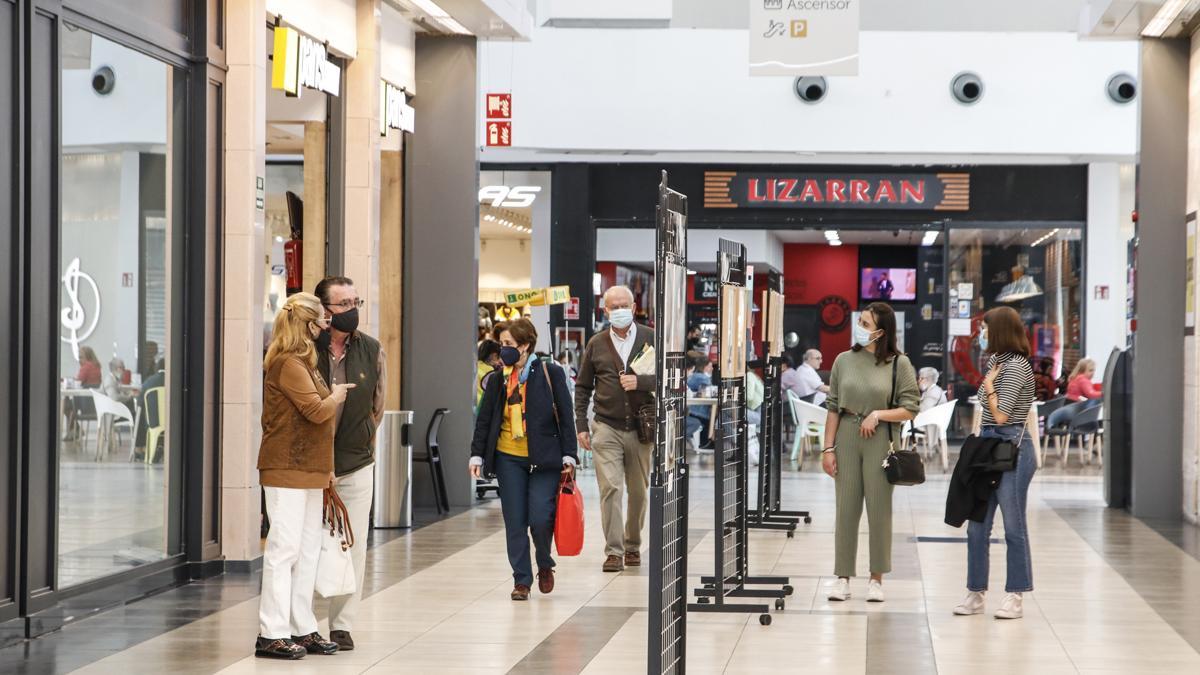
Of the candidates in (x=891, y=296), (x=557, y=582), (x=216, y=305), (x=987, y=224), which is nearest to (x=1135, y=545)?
(x=557, y=582)

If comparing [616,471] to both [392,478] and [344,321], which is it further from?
[344,321]

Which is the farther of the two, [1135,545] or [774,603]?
[1135,545]

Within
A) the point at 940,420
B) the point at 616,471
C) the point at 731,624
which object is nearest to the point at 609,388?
the point at 616,471

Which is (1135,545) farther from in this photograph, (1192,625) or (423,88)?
(423,88)

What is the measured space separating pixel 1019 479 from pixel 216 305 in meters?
→ 4.46

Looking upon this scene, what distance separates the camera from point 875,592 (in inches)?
324

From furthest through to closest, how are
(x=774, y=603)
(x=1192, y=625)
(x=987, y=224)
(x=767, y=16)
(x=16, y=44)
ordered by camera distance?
(x=987, y=224) → (x=767, y=16) → (x=774, y=603) → (x=1192, y=625) → (x=16, y=44)

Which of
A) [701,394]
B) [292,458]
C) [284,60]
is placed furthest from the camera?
[701,394]

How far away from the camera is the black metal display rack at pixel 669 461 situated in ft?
14.9

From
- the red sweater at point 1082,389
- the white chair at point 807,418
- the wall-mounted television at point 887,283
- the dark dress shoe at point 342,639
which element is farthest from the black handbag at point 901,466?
the wall-mounted television at point 887,283

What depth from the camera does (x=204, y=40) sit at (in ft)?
28.8

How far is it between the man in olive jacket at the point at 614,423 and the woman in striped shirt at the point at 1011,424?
2.21m

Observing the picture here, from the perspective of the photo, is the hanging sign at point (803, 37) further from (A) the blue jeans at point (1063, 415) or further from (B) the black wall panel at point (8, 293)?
(B) the black wall panel at point (8, 293)

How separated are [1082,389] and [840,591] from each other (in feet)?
37.7
